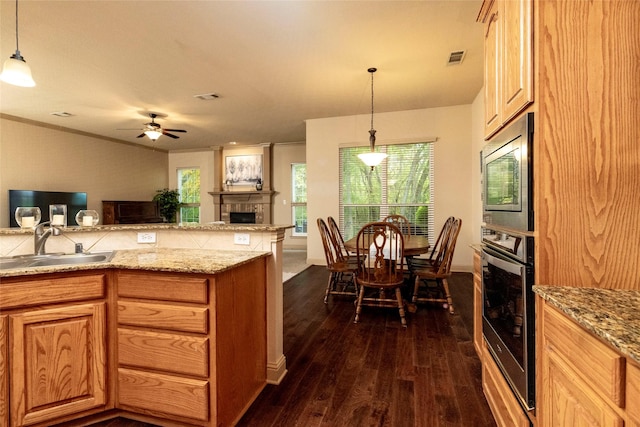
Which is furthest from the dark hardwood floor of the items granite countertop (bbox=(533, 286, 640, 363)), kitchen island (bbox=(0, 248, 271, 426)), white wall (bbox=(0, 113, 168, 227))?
white wall (bbox=(0, 113, 168, 227))

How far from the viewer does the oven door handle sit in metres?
1.19

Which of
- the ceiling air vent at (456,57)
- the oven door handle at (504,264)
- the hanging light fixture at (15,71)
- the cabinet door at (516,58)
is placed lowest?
the oven door handle at (504,264)

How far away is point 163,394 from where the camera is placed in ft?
5.08

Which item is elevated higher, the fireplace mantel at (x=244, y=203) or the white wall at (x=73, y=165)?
the white wall at (x=73, y=165)

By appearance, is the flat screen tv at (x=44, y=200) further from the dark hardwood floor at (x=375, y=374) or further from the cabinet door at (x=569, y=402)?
the cabinet door at (x=569, y=402)

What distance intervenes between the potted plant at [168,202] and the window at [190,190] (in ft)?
0.79

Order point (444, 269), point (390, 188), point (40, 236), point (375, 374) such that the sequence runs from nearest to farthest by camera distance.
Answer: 1. point (40, 236)
2. point (375, 374)
3. point (444, 269)
4. point (390, 188)

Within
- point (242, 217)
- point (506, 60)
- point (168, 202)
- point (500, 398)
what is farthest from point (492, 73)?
point (168, 202)

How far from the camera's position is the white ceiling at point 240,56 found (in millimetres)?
2621

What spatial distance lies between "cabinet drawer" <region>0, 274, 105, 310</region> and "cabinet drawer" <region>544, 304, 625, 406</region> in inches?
81.6

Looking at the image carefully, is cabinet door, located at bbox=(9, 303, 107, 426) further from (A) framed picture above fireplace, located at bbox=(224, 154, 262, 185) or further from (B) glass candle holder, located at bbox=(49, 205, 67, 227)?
(A) framed picture above fireplace, located at bbox=(224, 154, 262, 185)

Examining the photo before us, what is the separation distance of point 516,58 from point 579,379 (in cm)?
121

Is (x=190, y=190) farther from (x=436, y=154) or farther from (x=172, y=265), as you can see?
(x=172, y=265)

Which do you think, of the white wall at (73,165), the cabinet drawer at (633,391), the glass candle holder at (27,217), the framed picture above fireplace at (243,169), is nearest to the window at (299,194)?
the framed picture above fireplace at (243,169)
